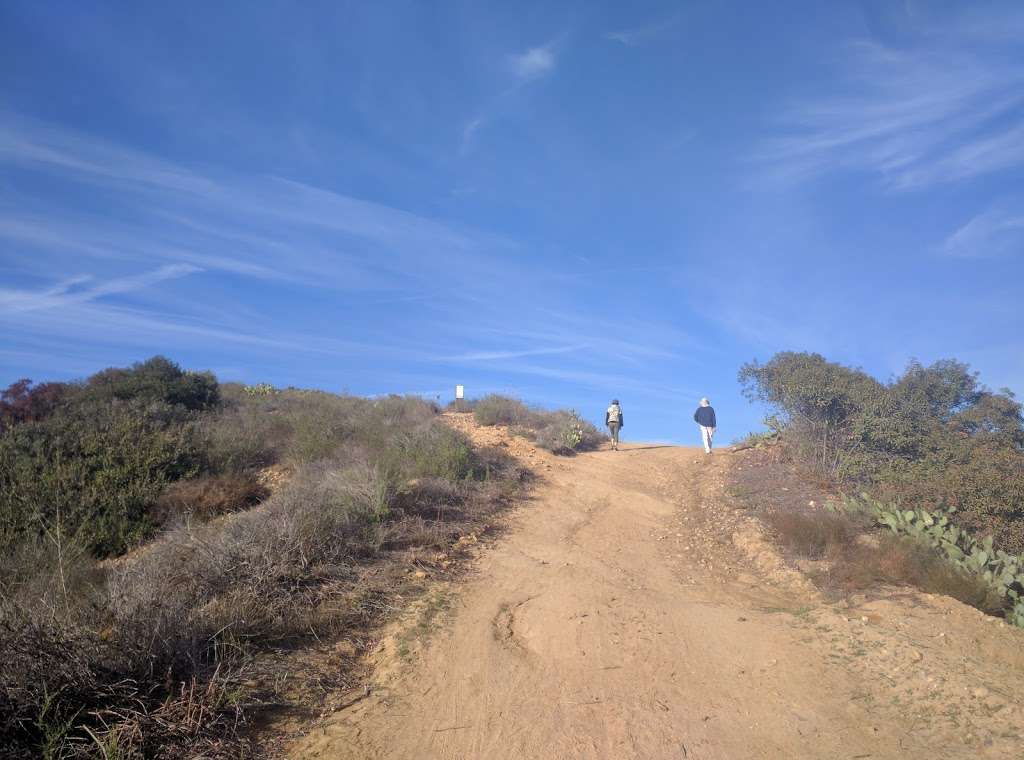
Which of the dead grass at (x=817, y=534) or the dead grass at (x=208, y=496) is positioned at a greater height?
the dead grass at (x=208, y=496)

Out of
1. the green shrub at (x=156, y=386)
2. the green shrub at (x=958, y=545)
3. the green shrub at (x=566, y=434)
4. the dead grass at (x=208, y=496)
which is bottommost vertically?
the green shrub at (x=958, y=545)

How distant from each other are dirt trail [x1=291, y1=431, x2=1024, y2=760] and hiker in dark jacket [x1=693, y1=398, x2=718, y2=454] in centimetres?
1036

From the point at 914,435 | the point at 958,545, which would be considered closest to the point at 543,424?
the point at 914,435

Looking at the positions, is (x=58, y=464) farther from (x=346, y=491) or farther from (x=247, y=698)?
(x=247, y=698)

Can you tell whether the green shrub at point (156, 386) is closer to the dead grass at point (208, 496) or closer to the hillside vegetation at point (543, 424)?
the dead grass at point (208, 496)

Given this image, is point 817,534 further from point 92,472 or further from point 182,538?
point 92,472

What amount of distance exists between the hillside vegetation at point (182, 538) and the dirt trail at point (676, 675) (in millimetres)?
985

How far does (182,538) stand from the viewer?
6.91m

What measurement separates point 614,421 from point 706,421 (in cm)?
295

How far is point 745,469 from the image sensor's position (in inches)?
620

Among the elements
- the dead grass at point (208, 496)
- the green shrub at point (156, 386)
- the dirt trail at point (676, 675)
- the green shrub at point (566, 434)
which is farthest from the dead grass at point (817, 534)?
the green shrub at point (156, 386)

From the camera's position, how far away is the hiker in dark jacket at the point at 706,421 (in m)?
19.9

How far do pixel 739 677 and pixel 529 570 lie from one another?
3.43 m

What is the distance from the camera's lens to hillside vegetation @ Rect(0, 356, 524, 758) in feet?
13.3
